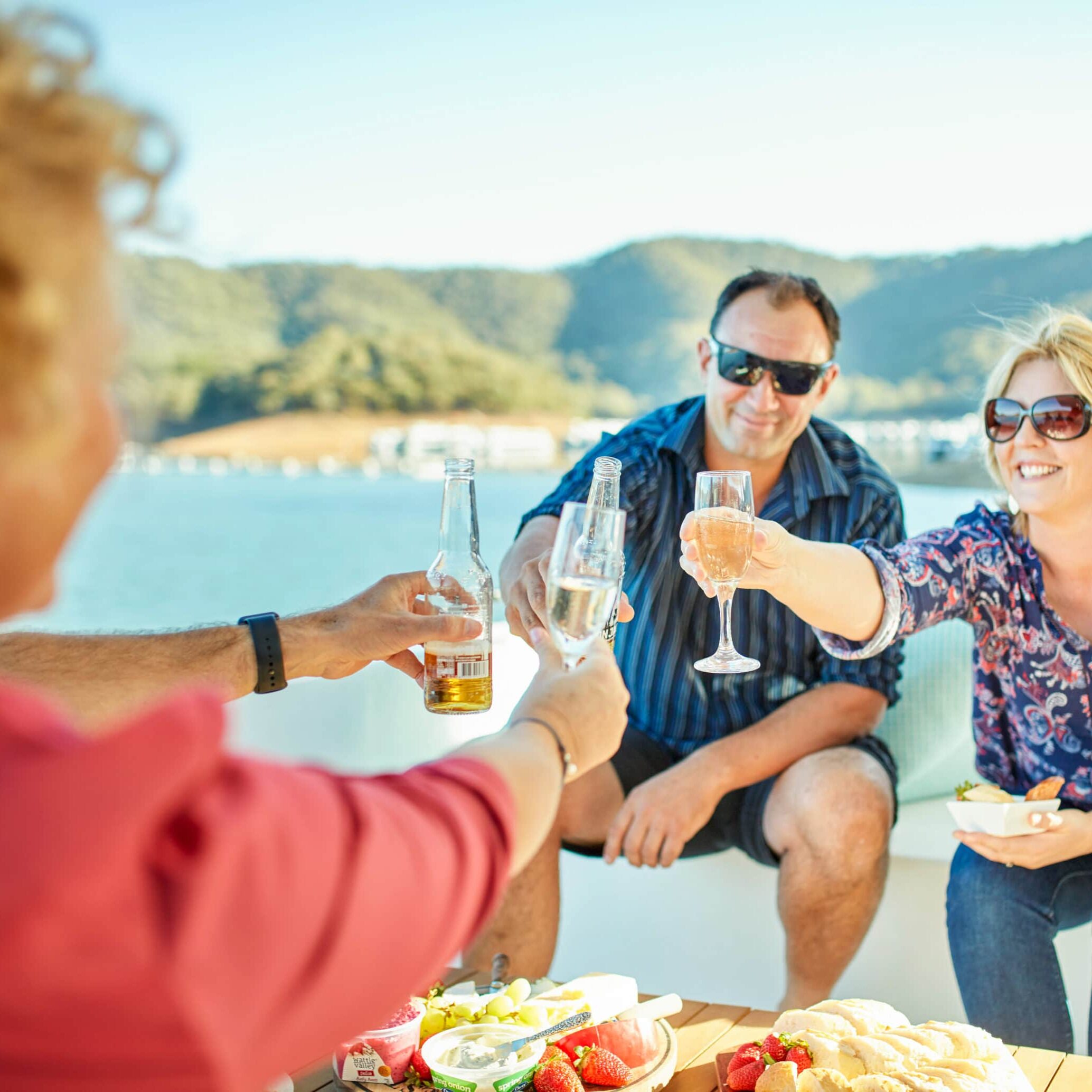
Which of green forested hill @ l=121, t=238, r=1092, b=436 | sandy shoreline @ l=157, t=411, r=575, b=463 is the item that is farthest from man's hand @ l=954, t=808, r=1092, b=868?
sandy shoreline @ l=157, t=411, r=575, b=463

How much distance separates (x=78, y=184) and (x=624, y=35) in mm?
44275

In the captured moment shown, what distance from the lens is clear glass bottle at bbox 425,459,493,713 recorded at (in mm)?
1854

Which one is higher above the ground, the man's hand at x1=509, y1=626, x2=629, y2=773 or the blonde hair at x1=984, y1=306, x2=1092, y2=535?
the blonde hair at x1=984, y1=306, x2=1092, y2=535

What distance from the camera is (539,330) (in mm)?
28391

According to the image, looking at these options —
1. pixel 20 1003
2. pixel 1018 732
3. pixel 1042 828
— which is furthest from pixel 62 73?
pixel 1018 732

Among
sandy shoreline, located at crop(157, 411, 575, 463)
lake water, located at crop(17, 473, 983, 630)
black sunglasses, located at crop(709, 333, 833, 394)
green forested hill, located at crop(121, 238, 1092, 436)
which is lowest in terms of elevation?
lake water, located at crop(17, 473, 983, 630)

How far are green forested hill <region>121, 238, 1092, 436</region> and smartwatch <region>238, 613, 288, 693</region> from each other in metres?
14.1

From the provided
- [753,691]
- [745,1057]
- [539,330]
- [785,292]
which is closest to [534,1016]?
[745,1057]

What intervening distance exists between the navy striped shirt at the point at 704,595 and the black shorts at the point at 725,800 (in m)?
0.07

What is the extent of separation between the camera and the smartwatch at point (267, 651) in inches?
71.8

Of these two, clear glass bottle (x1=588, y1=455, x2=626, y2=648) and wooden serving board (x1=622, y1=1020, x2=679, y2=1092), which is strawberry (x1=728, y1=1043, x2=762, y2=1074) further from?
clear glass bottle (x1=588, y1=455, x2=626, y2=648)

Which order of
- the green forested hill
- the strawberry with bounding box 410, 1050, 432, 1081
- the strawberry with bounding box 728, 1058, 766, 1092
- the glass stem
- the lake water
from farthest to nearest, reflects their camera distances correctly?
the lake water
the green forested hill
the glass stem
the strawberry with bounding box 410, 1050, 432, 1081
the strawberry with bounding box 728, 1058, 766, 1092

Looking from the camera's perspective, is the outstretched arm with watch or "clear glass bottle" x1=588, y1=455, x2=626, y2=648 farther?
the outstretched arm with watch

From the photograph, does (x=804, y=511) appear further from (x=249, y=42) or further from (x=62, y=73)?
(x=249, y=42)
